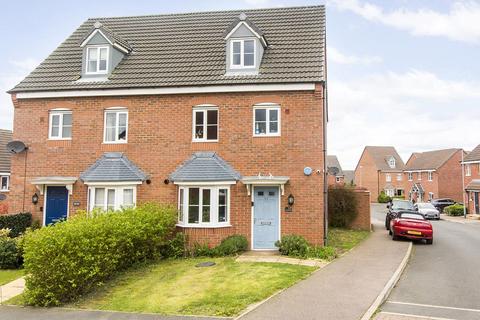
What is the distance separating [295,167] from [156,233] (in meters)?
5.73

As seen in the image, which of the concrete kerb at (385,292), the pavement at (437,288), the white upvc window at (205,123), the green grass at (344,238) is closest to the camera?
the concrete kerb at (385,292)

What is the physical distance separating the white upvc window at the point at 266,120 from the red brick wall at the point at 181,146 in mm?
214

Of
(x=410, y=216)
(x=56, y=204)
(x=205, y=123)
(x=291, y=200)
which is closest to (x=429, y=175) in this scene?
(x=410, y=216)

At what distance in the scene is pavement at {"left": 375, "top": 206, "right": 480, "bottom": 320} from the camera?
8312 millimetres

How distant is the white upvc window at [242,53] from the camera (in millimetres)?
16141

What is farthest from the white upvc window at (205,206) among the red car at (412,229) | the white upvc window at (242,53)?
the red car at (412,229)

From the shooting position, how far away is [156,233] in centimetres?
1355

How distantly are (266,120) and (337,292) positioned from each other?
7776 mm

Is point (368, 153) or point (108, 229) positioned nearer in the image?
point (108, 229)

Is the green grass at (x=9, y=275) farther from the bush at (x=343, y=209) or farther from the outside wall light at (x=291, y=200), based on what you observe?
the bush at (x=343, y=209)

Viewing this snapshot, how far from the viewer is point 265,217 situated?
15023 mm

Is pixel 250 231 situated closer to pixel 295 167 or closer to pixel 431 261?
pixel 295 167

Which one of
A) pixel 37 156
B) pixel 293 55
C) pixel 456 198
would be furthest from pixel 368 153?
pixel 37 156

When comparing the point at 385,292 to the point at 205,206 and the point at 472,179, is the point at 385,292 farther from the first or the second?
the point at 472,179
